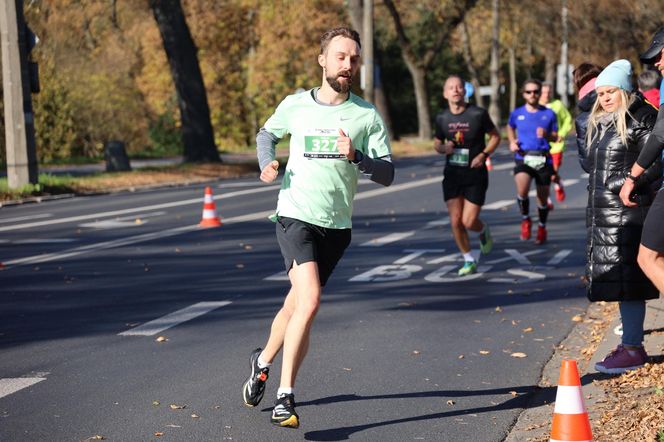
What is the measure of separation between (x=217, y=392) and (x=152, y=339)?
1.81m

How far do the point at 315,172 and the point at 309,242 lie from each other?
13.9 inches

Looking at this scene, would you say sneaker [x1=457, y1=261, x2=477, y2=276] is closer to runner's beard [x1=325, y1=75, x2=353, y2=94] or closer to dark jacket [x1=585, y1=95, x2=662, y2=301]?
dark jacket [x1=585, y1=95, x2=662, y2=301]

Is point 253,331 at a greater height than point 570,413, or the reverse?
point 570,413

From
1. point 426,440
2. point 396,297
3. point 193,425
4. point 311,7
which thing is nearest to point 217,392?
point 193,425

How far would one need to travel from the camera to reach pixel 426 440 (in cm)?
589

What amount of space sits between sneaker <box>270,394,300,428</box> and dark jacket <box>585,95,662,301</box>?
2.17 m

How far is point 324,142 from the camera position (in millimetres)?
6094

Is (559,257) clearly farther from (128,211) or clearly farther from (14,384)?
(128,211)

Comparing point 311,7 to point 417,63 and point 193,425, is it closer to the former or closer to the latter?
point 417,63

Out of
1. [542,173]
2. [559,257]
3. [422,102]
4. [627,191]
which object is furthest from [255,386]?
[422,102]

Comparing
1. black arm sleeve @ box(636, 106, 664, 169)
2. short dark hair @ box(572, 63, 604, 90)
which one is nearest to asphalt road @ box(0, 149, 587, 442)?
black arm sleeve @ box(636, 106, 664, 169)

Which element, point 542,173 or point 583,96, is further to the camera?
point 542,173

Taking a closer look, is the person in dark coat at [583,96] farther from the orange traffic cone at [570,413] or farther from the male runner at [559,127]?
the male runner at [559,127]

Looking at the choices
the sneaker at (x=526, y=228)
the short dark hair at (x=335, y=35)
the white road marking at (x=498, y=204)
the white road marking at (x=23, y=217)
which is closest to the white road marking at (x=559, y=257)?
the sneaker at (x=526, y=228)
